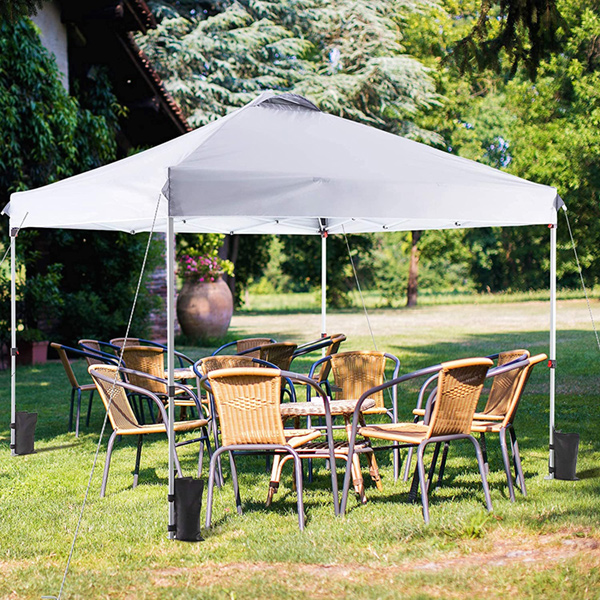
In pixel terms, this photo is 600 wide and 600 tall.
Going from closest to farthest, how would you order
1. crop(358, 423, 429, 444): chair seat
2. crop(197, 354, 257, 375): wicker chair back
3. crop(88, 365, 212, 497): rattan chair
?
crop(358, 423, 429, 444): chair seat < crop(88, 365, 212, 497): rattan chair < crop(197, 354, 257, 375): wicker chair back

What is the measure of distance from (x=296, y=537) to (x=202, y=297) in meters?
13.7

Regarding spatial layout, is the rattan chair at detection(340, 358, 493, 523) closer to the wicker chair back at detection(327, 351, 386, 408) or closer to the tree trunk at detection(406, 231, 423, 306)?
the wicker chair back at detection(327, 351, 386, 408)

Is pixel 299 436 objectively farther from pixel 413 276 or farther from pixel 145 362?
pixel 413 276

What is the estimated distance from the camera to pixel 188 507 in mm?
4438

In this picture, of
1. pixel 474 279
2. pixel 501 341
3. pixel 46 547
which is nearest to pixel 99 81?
pixel 501 341

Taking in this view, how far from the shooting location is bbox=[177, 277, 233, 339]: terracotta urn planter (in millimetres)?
17844

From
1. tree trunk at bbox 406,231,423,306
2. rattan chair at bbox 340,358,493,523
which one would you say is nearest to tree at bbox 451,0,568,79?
rattan chair at bbox 340,358,493,523

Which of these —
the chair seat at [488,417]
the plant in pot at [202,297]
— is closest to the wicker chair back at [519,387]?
the chair seat at [488,417]

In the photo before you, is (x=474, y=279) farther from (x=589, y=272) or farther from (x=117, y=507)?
(x=117, y=507)

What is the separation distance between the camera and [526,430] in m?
7.77

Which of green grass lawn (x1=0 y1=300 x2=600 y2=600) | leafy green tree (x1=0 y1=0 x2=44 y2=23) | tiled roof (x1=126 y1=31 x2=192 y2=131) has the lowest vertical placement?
green grass lawn (x1=0 y1=300 x2=600 y2=600)

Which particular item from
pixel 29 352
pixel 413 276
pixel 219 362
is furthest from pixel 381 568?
pixel 413 276

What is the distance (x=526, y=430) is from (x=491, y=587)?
4216mm

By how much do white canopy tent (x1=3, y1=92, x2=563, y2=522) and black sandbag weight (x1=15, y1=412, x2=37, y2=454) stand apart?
1.81 metres
